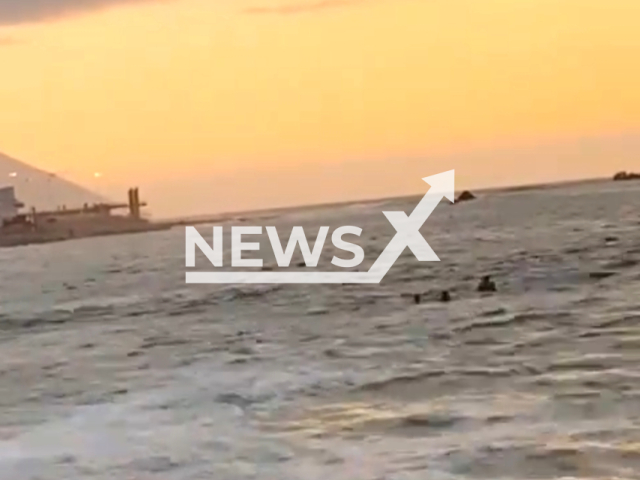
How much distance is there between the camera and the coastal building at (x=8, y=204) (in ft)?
461

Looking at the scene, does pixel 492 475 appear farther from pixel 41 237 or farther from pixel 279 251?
pixel 41 237

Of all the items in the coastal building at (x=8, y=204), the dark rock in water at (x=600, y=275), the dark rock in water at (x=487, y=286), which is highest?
the coastal building at (x=8, y=204)

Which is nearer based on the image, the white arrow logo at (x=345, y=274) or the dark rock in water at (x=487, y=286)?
the dark rock in water at (x=487, y=286)

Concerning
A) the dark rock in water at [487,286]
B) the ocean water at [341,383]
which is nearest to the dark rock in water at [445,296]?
the ocean water at [341,383]

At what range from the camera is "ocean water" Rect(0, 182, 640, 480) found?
501 inches

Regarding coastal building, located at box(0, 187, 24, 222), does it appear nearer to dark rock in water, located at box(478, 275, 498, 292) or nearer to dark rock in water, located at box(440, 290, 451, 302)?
dark rock in water, located at box(478, 275, 498, 292)

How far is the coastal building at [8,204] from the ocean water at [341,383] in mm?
106369

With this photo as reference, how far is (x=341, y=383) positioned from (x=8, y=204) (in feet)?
429

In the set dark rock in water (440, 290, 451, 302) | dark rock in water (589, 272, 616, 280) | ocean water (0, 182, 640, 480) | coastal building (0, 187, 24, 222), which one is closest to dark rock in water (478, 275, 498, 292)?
ocean water (0, 182, 640, 480)

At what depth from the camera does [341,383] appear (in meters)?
17.7

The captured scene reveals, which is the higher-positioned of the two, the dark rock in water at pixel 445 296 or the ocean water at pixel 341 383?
the dark rock in water at pixel 445 296

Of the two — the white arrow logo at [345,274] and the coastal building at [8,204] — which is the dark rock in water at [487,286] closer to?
the white arrow logo at [345,274]

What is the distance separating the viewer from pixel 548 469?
38.7ft

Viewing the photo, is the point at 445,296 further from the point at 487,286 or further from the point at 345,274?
the point at 345,274
